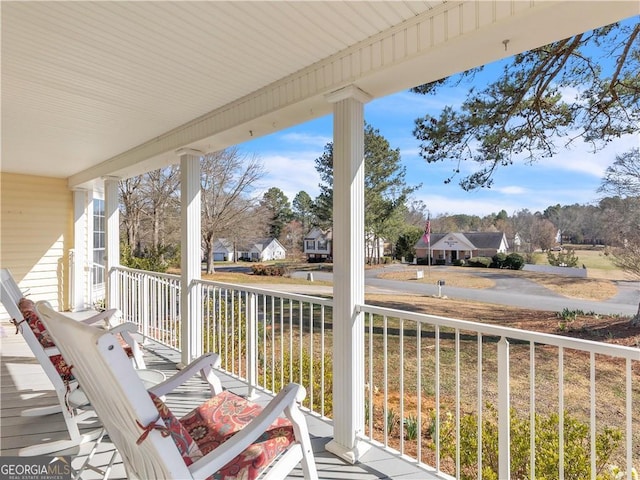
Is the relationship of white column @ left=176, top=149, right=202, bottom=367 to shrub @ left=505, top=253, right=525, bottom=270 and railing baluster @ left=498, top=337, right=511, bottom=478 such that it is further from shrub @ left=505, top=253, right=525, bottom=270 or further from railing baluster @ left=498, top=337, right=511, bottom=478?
shrub @ left=505, top=253, right=525, bottom=270

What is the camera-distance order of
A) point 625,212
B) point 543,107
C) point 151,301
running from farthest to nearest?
point 151,301
point 543,107
point 625,212

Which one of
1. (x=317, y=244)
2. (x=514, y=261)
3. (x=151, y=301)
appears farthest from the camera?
(x=317, y=244)

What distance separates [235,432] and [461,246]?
6.49 meters

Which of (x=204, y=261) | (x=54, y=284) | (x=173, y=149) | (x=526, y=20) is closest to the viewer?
(x=526, y=20)

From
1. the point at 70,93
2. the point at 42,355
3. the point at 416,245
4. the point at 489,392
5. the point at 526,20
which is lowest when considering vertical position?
the point at 489,392

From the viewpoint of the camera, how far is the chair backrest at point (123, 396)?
1.15 metres

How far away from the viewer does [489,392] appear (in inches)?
263

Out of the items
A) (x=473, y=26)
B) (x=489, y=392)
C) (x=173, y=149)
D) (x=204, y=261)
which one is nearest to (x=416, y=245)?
(x=489, y=392)

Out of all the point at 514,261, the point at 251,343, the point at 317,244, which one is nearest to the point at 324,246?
the point at 317,244

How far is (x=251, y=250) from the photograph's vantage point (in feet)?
43.2

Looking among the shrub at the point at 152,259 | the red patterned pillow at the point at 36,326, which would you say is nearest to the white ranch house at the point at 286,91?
the red patterned pillow at the point at 36,326

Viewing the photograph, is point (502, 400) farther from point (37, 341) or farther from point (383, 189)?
point (383, 189)

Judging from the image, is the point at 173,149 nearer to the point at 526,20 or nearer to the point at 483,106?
the point at 526,20

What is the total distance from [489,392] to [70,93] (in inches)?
288
